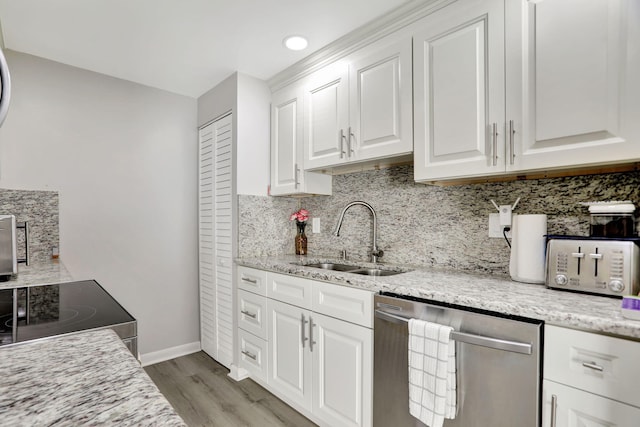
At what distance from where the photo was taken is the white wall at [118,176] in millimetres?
2369

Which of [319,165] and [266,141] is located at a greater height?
[266,141]

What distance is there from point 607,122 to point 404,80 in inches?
36.0

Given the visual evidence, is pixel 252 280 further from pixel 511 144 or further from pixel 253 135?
pixel 511 144

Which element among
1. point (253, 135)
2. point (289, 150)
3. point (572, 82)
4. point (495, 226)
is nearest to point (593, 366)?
point (495, 226)

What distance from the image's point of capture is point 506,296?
1.27 m

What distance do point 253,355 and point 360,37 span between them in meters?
2.23

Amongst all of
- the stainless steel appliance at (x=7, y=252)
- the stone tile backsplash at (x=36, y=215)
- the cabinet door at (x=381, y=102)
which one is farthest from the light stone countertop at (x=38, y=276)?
the cabinet door at (x=381, y=102)

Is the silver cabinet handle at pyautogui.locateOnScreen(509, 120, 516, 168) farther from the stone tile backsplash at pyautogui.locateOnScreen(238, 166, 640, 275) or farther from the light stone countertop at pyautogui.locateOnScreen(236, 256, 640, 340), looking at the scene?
the light stone countertop at pyautogui.locateOnScreen(236, 256, 640, 340)

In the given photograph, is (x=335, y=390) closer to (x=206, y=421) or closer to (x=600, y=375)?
(x=206, y=421)

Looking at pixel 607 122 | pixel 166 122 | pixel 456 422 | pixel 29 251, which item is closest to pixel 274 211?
pixel 166 122

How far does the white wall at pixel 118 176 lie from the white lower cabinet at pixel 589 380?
9.16 ft

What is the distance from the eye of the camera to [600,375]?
3.29 ft

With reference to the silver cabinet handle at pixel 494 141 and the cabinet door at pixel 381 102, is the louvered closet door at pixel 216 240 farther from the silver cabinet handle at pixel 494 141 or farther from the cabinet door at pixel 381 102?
the silver cabinet handle at pixel 494 141

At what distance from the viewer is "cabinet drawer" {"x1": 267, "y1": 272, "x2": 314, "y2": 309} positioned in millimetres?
1966
